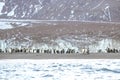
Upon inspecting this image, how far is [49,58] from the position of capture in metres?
63.6

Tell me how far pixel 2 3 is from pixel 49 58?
11935 cm

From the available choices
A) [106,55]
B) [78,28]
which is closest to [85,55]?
[106,55]

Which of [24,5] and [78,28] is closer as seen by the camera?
[78,28]

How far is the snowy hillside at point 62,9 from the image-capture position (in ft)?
479

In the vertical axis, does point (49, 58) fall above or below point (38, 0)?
below

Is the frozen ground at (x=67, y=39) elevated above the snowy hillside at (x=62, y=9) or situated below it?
below

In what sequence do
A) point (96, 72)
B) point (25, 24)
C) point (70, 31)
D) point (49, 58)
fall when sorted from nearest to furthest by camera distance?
point (96, 72)
point (49, 58)
point (70, 31)
point (25, 24)

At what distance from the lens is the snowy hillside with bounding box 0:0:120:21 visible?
14588cm

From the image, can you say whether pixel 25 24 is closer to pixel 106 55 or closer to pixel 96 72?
pixel 106 55

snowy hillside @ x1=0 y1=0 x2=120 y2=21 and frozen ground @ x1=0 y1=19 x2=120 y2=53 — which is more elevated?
snowy hillside @ x1=0 y1=0 x2=120 y2=21

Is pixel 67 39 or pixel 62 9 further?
pixel 62 9

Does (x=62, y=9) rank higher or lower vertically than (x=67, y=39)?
higher

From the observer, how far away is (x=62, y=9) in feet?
515

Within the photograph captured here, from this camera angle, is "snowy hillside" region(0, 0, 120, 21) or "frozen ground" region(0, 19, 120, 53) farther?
"snowy hillside" region(0, 0, 120, 21)
